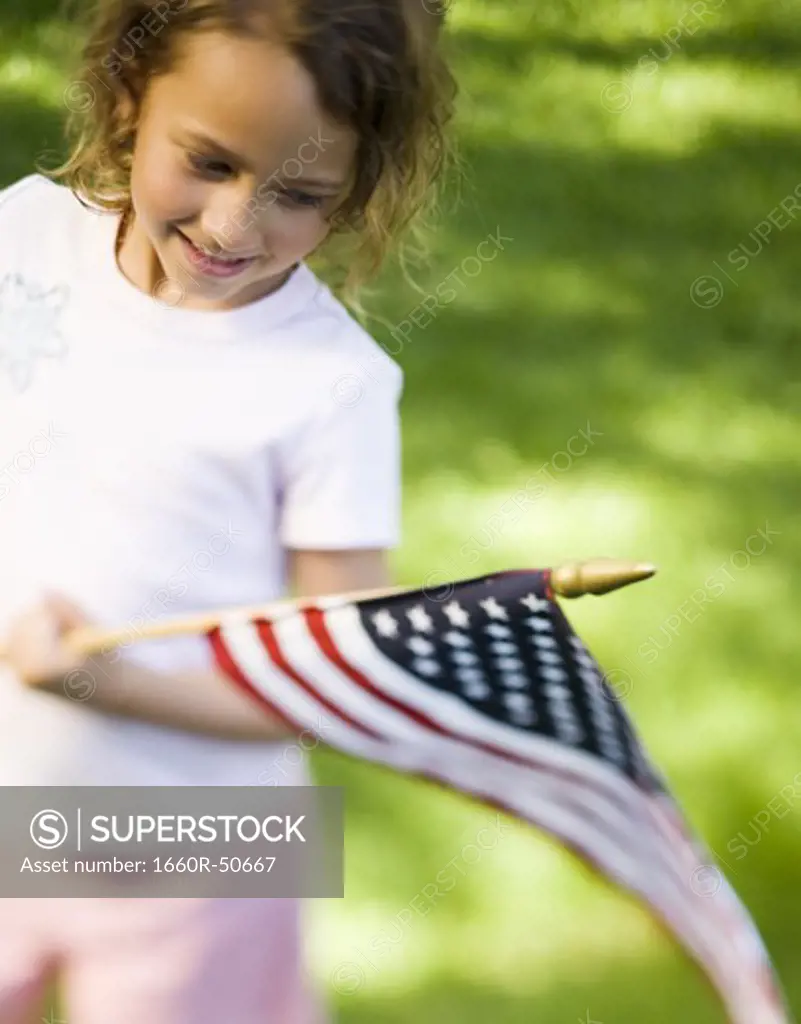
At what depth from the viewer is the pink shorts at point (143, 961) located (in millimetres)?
839

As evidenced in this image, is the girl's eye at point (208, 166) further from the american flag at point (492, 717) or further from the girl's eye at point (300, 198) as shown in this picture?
the american flag at point (492, 717)

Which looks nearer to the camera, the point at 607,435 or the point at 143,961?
the point at 143,961

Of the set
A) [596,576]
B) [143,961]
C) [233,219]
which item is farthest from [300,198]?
[143,961]

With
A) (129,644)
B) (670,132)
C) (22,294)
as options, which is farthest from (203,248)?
(670,132)

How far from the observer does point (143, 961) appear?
0.84 meters

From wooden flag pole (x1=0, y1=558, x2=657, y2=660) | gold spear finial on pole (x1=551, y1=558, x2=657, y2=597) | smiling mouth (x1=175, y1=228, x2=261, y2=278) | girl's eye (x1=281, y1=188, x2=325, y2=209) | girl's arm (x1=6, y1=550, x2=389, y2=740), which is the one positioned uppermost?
girl's eye (x1=281, y1=188, x2=325, y2=209)

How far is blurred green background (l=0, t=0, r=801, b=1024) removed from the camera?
1.08 metres

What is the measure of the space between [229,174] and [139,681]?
1.00 ft

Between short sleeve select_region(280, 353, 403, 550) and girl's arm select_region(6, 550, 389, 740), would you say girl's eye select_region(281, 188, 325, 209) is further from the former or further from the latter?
girl's arm select_region(6, 550, 389, 740)

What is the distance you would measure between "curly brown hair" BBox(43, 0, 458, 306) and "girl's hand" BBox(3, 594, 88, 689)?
247 millimetres

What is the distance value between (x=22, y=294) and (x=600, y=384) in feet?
1.69

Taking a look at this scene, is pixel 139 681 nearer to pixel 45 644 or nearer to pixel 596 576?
pixel 45 644

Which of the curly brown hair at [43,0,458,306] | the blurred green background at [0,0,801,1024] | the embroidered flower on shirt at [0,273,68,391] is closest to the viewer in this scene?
the curly brown hair at [43,0,458,306]

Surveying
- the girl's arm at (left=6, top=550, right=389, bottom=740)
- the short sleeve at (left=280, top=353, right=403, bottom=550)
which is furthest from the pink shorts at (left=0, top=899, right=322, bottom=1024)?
the short sleeve at (left=280, top=353, right=403, bottom=550)
